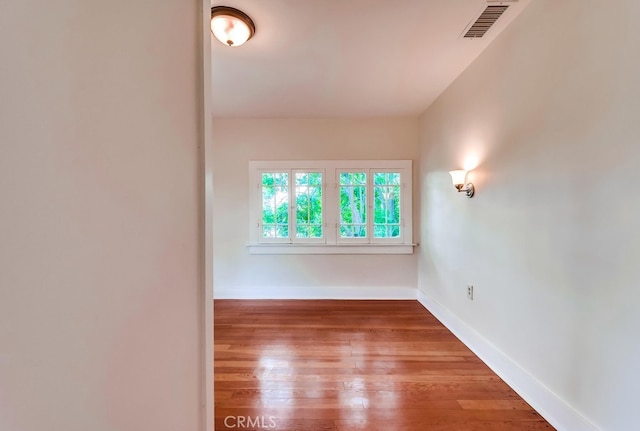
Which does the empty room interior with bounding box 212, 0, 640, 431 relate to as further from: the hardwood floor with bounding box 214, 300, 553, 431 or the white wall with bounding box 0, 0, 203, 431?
the white wall with bounding box 0, 0, 203, 431

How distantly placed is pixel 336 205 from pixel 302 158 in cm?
80

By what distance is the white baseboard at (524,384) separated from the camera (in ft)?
4.85

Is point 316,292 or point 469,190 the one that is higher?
point 469,190

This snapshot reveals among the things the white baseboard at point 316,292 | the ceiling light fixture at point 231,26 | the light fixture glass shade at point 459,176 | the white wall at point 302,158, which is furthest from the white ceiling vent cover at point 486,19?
the white baseboard at point 316,292

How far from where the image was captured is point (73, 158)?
22.3 inches

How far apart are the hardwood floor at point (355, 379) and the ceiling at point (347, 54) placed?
2464 mm

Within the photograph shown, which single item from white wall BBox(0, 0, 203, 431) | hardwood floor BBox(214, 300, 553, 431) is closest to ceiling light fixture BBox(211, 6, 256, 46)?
white wall BBox(0, 0, 203, 431)

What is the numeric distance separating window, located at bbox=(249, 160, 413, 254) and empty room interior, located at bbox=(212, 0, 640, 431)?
27 mm

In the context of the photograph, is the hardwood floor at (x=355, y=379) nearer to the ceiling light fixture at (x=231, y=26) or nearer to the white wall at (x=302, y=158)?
the white wall at (x=302, y=158)

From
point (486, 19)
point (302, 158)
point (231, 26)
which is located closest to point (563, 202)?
point (486, 19)

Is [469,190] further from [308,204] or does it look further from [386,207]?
[308,204]

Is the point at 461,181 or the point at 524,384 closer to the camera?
the point at 524,384

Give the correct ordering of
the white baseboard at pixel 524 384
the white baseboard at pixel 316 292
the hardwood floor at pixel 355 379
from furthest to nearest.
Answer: the white baseboard at pixel 316 292, the hardwood floor at pixel 355 379, the white baseboard at pixel 524 384

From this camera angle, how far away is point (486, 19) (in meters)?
1.95
